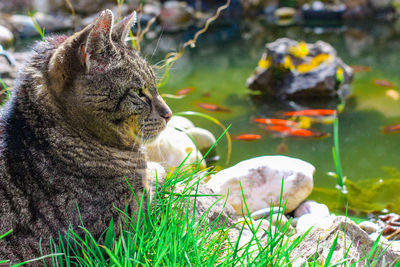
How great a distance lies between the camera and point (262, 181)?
3.21 metres

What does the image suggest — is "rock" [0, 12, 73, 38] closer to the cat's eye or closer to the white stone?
the white stone

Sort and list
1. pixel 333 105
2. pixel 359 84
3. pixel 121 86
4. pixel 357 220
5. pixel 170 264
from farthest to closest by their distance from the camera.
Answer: pixel 359 84 → pixel 333 105 → pixel 357 220 → pixel 121 86 → pixel 170 264

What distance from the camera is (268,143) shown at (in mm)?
4562

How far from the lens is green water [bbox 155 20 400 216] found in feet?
13.8

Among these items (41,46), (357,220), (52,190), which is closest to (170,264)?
(52,190)

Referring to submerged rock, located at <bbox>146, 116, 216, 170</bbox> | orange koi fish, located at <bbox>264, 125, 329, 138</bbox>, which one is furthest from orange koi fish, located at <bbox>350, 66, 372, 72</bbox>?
submerged rock, located at <bbox>146, 116, 216, 170</bbox>

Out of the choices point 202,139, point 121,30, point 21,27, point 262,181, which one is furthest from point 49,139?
point 21,27

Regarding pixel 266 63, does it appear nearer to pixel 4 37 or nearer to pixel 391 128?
pixel 391 128

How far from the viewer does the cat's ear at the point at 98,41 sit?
177cm

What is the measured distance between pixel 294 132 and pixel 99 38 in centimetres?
328

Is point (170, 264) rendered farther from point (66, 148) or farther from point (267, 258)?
point (66, 148)

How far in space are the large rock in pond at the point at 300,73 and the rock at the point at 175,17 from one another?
14.9ft

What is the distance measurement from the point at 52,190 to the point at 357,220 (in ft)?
7.30

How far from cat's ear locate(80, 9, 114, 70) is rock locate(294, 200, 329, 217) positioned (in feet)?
6.60
